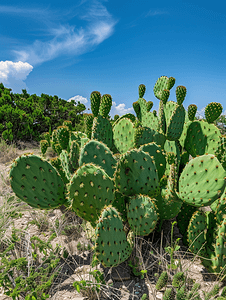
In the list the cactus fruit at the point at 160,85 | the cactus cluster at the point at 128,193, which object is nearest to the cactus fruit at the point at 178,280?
the cactus cluster at the point at 128,193

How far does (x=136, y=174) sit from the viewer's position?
1.69 meters

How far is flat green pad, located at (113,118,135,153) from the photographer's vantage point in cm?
261

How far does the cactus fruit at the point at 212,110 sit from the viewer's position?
2.71 meters

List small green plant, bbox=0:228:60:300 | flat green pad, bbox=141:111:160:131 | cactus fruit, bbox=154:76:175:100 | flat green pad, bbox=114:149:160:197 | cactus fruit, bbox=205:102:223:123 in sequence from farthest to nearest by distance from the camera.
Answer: cactus fruit, bbox=154:76:175:100, flat green pad, bbox=141:111:160:131, cactus fruit, bbox=205:102:223:123, flat green pad, bbox=114:149:160:197, small green plant, bbox=0:228:60:300

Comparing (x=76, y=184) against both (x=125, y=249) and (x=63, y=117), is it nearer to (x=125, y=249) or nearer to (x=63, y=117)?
(x=125, y=249)

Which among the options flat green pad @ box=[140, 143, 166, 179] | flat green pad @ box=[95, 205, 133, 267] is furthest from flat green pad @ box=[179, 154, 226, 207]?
flat green pad @ box=[95, 205, 133, 267]

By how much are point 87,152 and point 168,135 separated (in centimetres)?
176

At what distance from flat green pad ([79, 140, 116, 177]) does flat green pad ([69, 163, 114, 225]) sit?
12.9 inches

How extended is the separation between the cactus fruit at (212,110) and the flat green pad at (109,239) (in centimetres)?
210

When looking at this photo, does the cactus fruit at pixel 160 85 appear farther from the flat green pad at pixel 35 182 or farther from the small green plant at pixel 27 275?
the small green plant at pixel 27 275

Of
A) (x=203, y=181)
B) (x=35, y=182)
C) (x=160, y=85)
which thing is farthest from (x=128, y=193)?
(x=160, y=85)

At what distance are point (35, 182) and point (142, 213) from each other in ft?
2.96

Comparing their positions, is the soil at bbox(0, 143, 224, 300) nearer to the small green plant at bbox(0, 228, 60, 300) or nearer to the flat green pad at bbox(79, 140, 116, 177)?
the small green plant at bbox(0, 228, 60, 300)

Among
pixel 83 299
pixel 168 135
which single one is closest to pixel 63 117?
pixel 168 135
